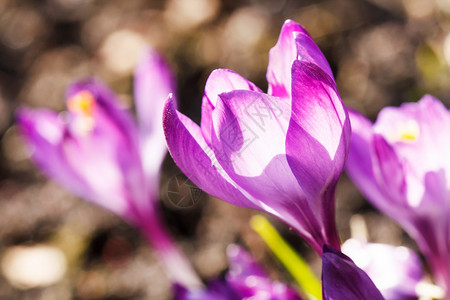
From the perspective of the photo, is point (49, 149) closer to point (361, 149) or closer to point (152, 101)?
point (152, 101)

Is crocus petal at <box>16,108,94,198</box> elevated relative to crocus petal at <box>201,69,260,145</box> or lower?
lower

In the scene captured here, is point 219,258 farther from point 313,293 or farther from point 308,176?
point 308,176

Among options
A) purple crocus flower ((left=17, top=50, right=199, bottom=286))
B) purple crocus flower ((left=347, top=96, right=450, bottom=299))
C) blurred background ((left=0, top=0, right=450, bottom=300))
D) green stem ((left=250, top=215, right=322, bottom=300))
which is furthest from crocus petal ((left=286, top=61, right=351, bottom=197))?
blurred background ((left=0, top=0, right=450, bottom=300))

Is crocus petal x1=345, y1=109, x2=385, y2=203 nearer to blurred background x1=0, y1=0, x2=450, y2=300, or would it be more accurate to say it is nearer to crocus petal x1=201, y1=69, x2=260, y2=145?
crocus petal x1=201, y1=69, x2=260, y2=145

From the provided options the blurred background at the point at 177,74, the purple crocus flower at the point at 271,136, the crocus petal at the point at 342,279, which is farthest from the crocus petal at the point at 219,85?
the blurred background at the point at 177,74

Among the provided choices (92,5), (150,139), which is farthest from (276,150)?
(92,5)

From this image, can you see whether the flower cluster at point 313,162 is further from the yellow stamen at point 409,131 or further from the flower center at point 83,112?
the flower center at point 83,112

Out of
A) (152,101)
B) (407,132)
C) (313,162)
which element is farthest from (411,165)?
(152,101)
